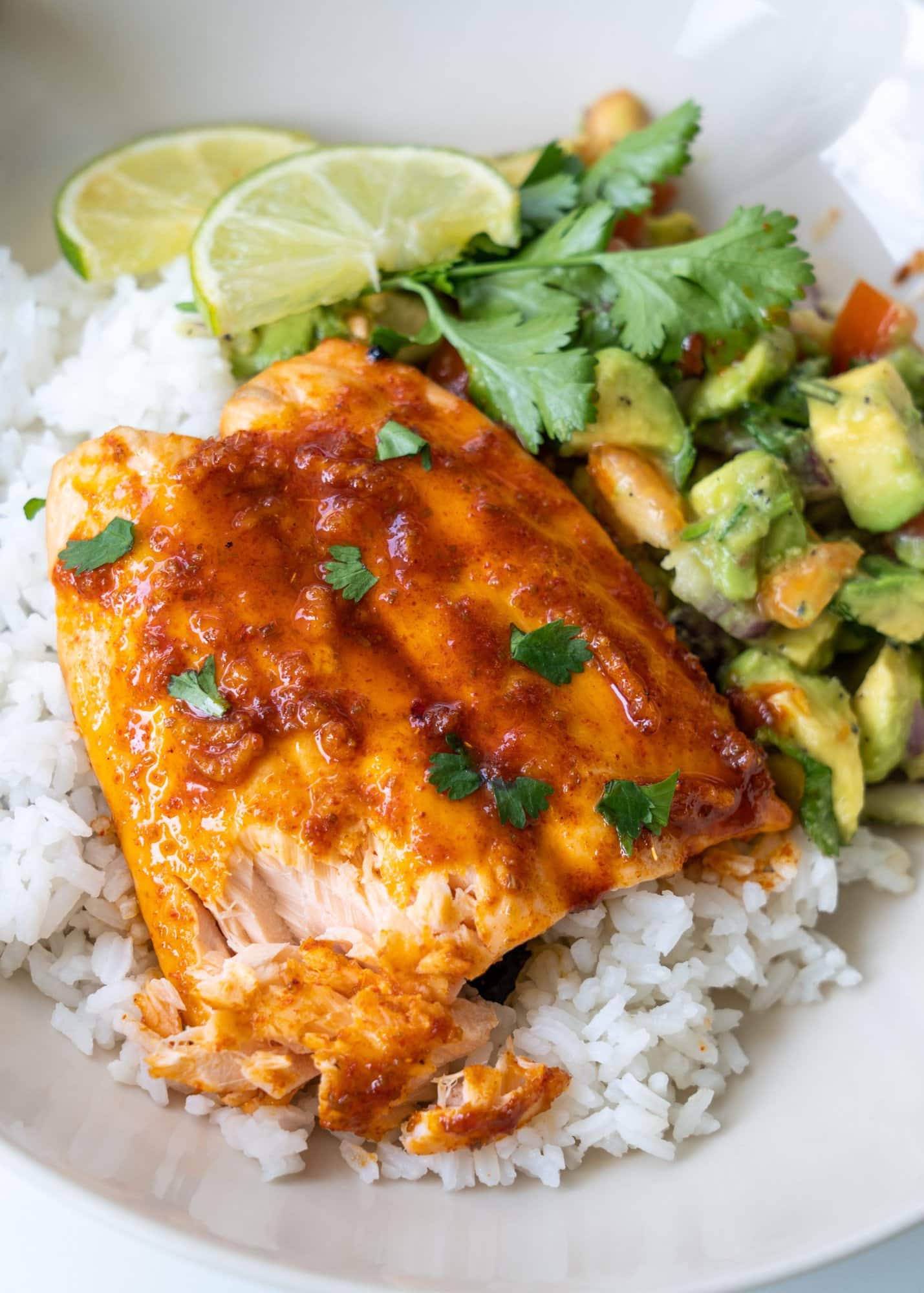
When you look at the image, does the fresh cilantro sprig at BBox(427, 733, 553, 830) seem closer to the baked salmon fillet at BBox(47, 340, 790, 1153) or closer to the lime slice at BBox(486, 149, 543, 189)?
the baked salmon fillet at BBox(47, 340, 790, 1153)

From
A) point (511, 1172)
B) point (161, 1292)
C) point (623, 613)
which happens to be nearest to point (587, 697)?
point (623, 613)

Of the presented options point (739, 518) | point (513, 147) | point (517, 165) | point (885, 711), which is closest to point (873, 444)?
point (739, 518)

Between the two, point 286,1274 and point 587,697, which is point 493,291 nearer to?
point 587,697

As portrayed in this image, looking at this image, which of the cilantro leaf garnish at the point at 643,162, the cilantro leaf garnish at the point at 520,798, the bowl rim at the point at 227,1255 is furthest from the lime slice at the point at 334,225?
the bowl rim at the point at 227,1255

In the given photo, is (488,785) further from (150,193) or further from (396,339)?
(150,193)

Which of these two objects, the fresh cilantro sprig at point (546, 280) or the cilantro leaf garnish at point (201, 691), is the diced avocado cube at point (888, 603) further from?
the cilantro leaf garnish at point (201, 691)
